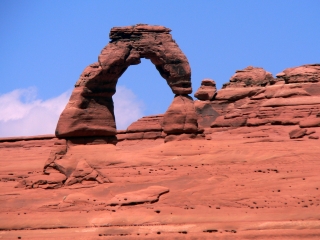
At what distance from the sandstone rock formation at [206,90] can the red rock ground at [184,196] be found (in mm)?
21622

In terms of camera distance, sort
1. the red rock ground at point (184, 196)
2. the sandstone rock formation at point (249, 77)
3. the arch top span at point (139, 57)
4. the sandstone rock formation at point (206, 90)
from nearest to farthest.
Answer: the red rock ground at point (184, 196) → the arch top span at point (139, 57) → the sandstone rock formation at point (206, 90) → the sandstone rock formation at point (249, 77)

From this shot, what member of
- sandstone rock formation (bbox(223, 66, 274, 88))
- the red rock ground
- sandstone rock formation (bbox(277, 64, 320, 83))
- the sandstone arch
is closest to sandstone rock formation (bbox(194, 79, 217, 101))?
sandstone rock formation (bbox(223, 66, 274, 88))

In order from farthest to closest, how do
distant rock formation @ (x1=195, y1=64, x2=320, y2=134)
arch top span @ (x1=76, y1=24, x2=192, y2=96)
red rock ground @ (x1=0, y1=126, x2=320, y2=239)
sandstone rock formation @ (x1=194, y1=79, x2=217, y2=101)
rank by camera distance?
sandstone rock formation @ (x1=194, y1=79, x2=217, y2=101) → distant rock formation @ (x1=195, y1=64, x2=320, y2=134) → arch top span @ (x1=76, y1=24, x2=192, y2=96) → red rock ground @ (x1=0, y1=126, x2=320, y2=239)

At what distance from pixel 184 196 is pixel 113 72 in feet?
23.4

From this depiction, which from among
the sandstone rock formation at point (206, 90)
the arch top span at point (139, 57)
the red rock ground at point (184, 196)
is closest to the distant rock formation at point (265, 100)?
the sandstone rock formation at point (206, 90)

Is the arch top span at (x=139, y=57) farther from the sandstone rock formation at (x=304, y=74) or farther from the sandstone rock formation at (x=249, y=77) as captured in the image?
the sandstone rock formation at (x=249, y=77)

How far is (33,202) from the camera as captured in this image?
2827 cm

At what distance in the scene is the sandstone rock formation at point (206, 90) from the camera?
173ft

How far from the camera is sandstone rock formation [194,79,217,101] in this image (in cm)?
5266

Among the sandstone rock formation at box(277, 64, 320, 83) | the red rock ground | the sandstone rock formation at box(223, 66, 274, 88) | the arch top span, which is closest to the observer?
the red rock ground

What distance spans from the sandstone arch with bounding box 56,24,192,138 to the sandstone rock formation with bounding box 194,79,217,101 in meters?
20.9

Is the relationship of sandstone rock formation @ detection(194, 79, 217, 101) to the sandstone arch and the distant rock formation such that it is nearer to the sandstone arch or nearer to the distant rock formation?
the distant rock formation

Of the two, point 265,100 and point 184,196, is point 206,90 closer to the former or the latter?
point 265,100

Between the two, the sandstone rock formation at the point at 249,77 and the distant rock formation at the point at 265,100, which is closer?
the distant rock formation at the point at 265,100
